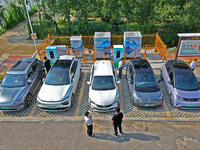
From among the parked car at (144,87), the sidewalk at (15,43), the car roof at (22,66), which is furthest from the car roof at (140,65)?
the sidewalk at (15,43)

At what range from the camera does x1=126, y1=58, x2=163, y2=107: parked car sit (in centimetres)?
868

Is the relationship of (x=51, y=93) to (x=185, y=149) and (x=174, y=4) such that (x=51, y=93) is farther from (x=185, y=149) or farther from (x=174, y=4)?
(x=174, y=4)

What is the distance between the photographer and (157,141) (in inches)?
289

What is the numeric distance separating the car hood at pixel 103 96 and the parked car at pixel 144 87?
4.06 ft

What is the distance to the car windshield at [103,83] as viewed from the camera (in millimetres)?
9062

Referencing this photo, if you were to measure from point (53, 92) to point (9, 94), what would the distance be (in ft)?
7.82

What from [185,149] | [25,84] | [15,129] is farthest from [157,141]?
[25,84]

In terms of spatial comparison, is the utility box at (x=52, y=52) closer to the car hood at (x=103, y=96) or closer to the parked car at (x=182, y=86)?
the car hood at (x=103, y=96)

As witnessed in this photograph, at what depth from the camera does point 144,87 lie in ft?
30.0

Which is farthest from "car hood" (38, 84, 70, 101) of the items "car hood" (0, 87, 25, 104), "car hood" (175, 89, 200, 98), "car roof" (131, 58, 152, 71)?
"car hood" (175, 89, 200, 98)

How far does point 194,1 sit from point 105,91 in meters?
13.7

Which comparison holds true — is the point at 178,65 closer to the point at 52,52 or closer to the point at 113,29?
the point at 52,52

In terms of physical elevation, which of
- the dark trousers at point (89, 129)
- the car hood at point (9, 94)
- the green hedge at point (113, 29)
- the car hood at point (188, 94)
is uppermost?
the green hedge at point (113, 29)

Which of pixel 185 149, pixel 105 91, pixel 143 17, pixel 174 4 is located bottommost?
pixel 185 149
